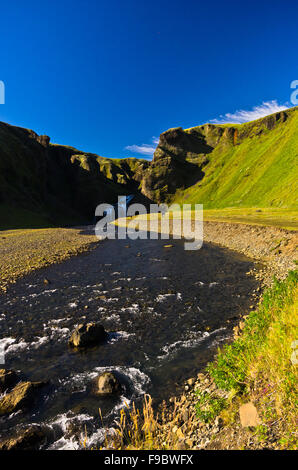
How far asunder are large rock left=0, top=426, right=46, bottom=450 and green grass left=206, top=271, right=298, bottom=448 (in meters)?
6.45

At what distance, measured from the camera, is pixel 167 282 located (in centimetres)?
2420

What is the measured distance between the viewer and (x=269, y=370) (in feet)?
19.4

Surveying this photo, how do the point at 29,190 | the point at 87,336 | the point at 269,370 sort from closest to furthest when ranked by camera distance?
1. the point at 269,370
2. the point at 87,336
3. the point at 29,190

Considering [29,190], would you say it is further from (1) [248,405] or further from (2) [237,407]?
(1) [248,405]

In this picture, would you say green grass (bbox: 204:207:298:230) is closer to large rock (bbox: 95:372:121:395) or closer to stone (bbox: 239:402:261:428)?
large rock (bbox: 95:372:121:395)

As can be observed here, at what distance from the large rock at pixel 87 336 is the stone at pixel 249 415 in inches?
385

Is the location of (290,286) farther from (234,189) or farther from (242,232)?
(234,189)

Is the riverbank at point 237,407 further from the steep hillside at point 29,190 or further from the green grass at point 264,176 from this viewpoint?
the steep hillside at point 29,190

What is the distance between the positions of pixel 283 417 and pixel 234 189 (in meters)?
176

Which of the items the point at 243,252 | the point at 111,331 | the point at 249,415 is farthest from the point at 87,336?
the point at 243,252

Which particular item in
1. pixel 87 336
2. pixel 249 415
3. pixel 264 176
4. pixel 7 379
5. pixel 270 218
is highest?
pixel 264 176

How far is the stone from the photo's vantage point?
5.17 metres

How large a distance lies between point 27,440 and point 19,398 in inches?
89.8
